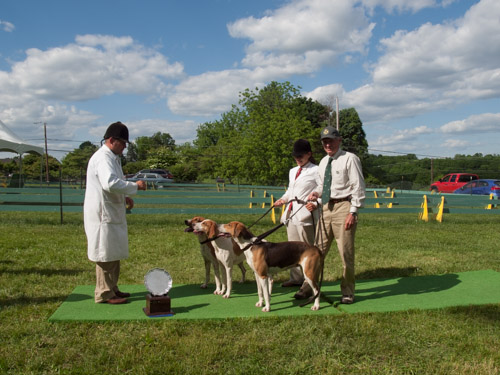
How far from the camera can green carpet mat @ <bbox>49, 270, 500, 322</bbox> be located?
16.7 ft

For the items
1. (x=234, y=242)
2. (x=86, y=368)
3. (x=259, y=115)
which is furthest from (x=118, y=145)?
(x=259, y=115)

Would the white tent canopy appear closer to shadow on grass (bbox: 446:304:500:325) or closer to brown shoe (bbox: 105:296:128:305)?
brown shoe (bbox: 105:296:128:305)

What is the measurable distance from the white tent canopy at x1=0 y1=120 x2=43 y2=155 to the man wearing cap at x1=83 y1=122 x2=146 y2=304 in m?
20.3

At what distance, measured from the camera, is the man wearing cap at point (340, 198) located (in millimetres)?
5301

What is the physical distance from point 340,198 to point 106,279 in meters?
3.05

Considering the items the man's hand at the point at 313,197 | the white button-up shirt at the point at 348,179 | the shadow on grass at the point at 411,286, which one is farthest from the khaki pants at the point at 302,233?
the shadow on grass at the point at 411,286

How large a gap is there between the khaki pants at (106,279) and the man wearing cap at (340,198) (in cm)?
262

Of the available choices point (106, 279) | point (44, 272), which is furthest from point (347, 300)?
point (44, 272)

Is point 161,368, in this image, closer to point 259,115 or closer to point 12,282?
point 12,282

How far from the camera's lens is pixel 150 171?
4300 centimetres

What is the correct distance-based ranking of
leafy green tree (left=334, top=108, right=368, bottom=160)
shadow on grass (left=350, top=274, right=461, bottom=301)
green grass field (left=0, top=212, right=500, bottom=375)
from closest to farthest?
green grass field (left=0, top=212, right=500, bottom=375), shadow on grass (left=350, top=274, right=461, bottom=301), leafy green tree (left=334, top=108, right=368, bottom=160)

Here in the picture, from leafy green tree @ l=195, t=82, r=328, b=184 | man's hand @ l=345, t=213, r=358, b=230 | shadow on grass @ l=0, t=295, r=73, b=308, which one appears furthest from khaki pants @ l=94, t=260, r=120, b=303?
leafy green tree @ l=195, t=82, r=328, b=184

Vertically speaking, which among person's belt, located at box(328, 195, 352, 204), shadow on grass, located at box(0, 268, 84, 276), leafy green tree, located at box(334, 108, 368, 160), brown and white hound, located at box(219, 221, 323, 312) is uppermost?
leafy green tree, located at box(334, 108, 368, 160)

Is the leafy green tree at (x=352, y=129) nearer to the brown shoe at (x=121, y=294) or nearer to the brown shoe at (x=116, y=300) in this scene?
the brown shoe at (x=121, y=294)
